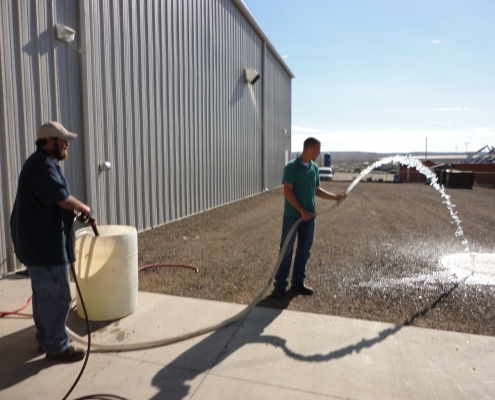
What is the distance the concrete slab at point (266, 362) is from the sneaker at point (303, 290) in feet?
2.38

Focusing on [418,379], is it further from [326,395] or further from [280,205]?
[280,205]

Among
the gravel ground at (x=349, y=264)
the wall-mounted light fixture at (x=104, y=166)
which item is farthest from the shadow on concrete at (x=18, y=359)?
the wall-mounted light fixture at (x=104, y=166)

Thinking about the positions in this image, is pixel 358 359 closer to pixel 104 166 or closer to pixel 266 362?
pixel 266 362

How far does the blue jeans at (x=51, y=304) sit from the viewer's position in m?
3.16

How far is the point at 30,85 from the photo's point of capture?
5641 millimetres

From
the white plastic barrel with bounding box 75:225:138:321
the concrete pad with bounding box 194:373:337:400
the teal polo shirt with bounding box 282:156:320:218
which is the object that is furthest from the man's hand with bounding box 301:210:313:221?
the concrete pad with bounding box 194:373:337:400

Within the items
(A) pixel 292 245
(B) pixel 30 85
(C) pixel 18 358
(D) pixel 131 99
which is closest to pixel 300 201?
(A) pixel 292 245

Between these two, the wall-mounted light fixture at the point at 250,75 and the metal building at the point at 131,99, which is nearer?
the metal building at the point at 131,99

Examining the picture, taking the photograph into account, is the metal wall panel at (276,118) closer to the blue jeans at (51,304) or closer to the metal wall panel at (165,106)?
the metal wall panel at (165,106)

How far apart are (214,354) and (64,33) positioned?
537cm

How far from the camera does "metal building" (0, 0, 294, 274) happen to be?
5.47 meters

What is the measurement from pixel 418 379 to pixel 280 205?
11553 mm

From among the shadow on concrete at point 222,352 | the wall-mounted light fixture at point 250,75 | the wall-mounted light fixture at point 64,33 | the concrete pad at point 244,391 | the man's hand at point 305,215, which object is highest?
the wall-mounted light fixture at point 250,75

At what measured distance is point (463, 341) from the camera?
3.63 metres
